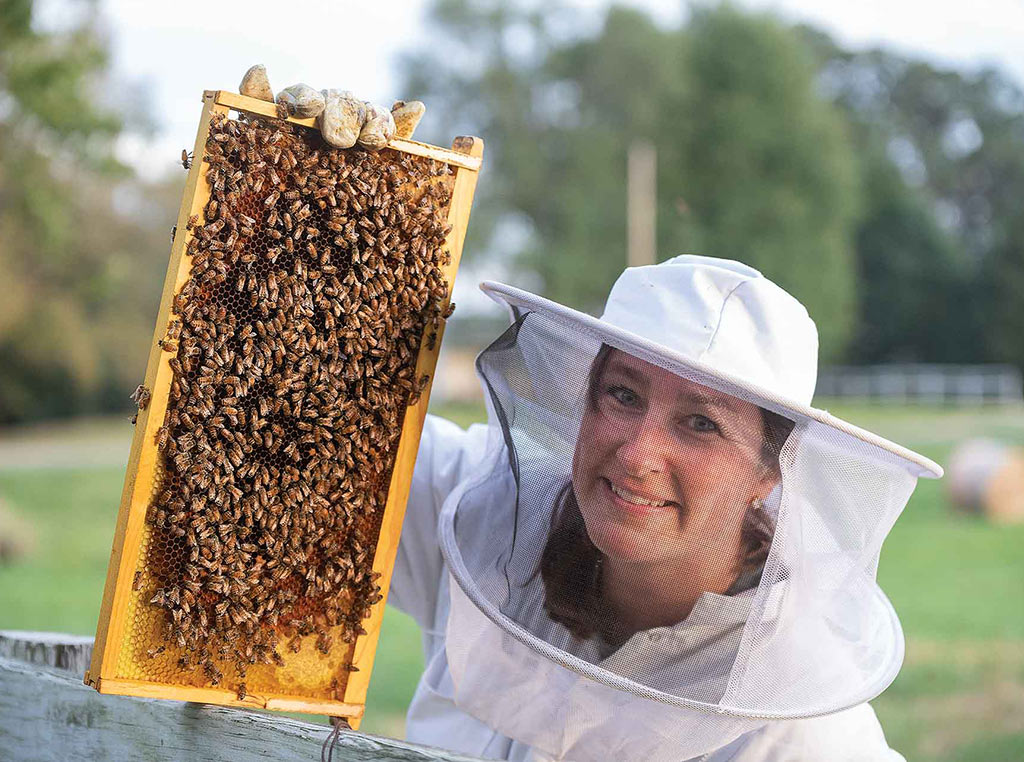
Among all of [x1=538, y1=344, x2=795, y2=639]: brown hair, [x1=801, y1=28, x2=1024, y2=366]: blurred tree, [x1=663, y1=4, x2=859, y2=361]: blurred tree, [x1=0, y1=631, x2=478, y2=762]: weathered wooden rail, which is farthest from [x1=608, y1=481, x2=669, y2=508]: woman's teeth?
[x1=801, y1=28, x2=1024, y2=366]: blurred tree

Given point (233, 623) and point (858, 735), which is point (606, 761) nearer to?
point (858, 735)

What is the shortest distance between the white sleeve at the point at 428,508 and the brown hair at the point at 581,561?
600mm

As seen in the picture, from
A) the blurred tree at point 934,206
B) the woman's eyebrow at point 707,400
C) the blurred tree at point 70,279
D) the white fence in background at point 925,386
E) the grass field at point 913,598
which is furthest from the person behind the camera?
the blurred tree at point 934,206

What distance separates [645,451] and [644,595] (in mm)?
335

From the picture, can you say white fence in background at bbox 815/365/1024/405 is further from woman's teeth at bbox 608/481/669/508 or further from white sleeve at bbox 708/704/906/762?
woman's teeth at bbox 608/481/669/508

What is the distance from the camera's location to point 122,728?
2143mm

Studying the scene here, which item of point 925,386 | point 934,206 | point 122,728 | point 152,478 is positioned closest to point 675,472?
point 152,478

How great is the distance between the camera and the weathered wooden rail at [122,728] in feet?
6.31

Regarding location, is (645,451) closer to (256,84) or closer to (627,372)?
(627,372)

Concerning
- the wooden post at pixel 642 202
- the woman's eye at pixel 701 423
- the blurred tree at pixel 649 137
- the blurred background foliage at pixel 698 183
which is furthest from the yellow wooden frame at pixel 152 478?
the blurred tree at pixel 649 137

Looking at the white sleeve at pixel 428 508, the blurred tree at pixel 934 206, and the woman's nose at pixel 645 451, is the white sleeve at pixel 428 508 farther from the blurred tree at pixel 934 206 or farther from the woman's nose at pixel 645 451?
the blurred tree at pixel 934 206

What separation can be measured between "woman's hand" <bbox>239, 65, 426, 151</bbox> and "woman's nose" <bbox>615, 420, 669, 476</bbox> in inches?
32.7

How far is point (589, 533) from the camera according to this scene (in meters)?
2.33

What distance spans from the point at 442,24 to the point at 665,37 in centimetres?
839
